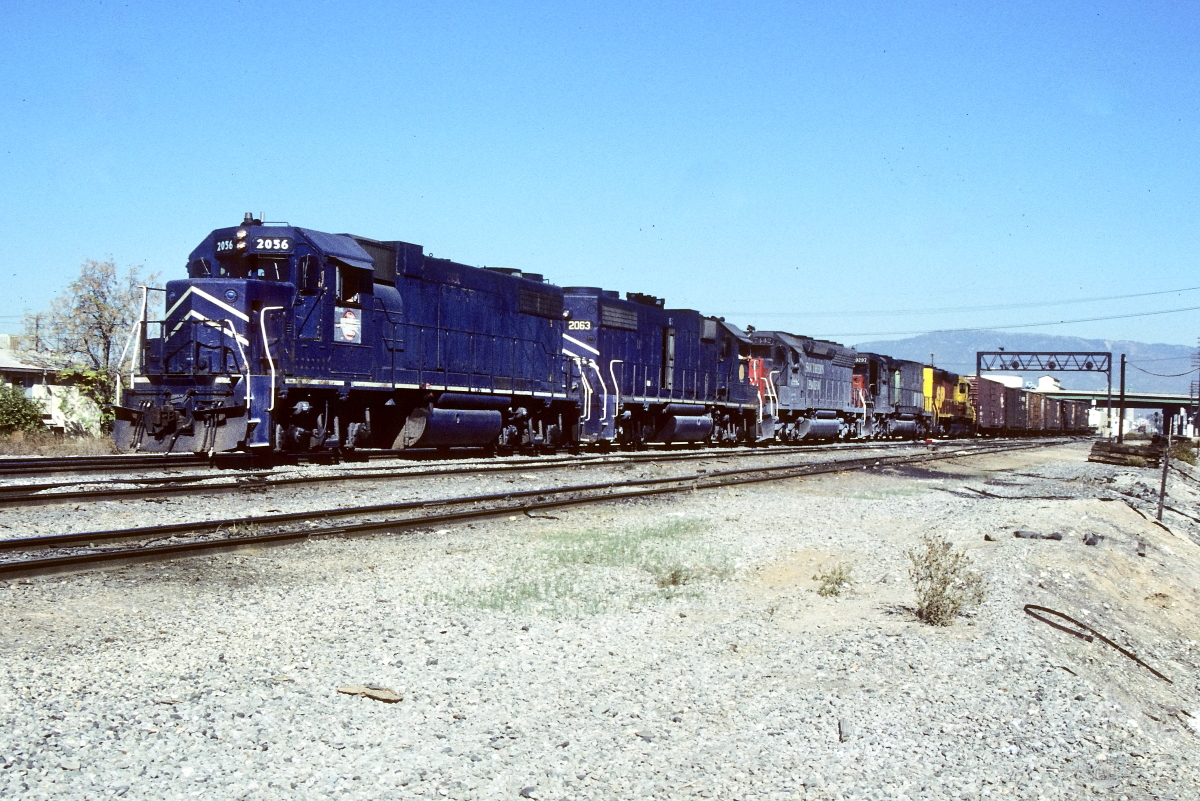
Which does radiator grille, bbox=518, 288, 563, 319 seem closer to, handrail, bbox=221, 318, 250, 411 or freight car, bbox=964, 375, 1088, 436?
handrail, bbox=221, 318, 250, 411

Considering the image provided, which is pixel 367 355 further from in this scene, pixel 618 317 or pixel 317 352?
pixel 618 317

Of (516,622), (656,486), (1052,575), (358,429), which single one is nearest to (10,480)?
(358,429)

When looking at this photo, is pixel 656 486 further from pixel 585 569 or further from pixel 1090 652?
pixel 1090 652

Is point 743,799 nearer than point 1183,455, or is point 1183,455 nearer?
point 743,799

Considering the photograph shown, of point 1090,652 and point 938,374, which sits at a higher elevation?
point 938,374

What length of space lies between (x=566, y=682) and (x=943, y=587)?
3.27 metres

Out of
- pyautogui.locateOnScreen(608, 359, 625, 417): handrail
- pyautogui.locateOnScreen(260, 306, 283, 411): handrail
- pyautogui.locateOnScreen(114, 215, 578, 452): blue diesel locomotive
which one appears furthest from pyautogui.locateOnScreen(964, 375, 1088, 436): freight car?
pyautogui.locateOnScreen(260, 306, 283, 411): handrail

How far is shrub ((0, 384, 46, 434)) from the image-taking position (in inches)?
1046

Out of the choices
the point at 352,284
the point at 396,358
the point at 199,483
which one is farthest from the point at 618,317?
the point at 199,483

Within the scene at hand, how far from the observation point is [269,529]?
9.34 metres

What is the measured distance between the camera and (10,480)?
13188mm

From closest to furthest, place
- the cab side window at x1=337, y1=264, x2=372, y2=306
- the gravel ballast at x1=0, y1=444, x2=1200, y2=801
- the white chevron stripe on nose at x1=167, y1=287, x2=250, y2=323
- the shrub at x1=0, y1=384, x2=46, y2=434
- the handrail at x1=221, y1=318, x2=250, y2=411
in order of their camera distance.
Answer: the gravel ballast at x1=0, y1=444, x2=1200, y2=801 < the handrail at x1=221, y1=318, x2=250, y2=411 < the white chevron stripe on nose at x1=167, y1=287, x2=250, y2=323 < the cab side window at x1=337, y1=264, x2=372, y2=306 < the shrub at x1=0, y1=384, x2=46, y2=434

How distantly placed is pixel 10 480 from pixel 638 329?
14905 mm

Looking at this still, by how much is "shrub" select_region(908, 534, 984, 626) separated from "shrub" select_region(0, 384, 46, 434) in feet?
84.2
